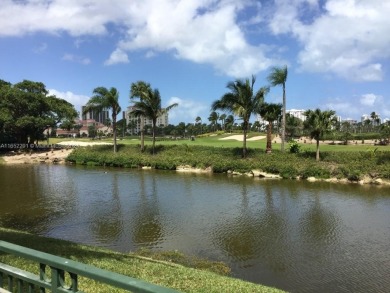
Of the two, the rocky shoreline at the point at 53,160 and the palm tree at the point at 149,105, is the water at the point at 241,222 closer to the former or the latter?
the rocky shoreline at the point at 53,160

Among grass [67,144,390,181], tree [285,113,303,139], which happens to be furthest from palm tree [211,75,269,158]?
tree [285,113,303,139]

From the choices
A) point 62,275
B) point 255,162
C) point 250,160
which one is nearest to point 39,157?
point 250,160

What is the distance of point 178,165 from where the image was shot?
4069 cm

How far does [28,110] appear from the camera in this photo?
53.5 metres

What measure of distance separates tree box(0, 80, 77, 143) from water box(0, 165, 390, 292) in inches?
984

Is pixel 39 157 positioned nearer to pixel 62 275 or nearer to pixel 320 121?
pixel 320 121

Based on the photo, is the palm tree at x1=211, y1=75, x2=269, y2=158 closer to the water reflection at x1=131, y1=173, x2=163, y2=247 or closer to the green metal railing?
the water reflection at x1=131, y1=173, x2=163, y2=247

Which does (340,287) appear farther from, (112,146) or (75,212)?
(112,146)

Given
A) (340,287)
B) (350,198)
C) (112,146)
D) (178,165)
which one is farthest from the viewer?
(112,146)

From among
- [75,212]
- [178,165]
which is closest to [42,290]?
[75,212]

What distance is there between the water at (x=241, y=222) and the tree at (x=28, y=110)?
25.0m

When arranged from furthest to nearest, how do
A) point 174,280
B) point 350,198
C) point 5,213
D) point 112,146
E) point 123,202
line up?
point 112,146 → point 350,198 → point 123,202 → point 5,213 → point 174,280

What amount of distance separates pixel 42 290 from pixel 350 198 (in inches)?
919

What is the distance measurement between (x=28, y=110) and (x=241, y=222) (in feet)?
147
